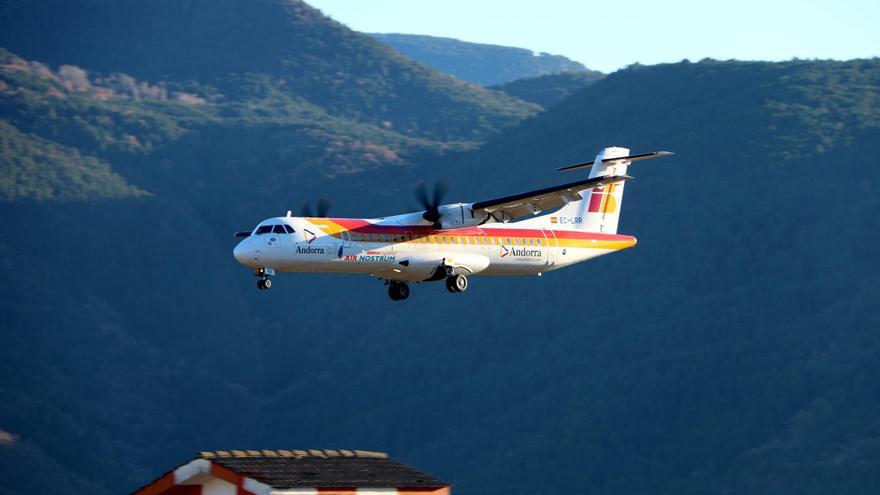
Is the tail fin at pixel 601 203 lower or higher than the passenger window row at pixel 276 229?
higher

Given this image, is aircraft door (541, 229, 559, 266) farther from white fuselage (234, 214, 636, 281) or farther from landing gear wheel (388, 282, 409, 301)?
landing gear wheel (388, 282, 409, 301)

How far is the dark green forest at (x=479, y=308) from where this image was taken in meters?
100

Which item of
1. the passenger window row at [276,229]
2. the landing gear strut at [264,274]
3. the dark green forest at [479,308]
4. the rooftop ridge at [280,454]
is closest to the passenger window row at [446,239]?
the passenger window row at [276,229]

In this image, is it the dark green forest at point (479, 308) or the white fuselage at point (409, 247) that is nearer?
the white fuselage at point (409, 247)

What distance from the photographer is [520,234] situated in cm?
4475

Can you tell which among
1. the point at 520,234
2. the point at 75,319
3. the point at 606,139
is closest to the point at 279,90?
the point at 606,139

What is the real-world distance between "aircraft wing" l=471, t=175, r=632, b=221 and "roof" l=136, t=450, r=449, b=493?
16.6 m

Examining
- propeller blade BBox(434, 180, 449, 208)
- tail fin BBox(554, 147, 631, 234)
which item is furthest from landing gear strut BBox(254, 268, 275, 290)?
tail fin BBox(554, 147, 631, 234)

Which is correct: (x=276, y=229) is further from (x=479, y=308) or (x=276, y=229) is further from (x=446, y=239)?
(x=479, y=308)

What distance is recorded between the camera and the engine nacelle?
4269cm

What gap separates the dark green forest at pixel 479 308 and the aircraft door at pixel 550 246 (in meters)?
51.3

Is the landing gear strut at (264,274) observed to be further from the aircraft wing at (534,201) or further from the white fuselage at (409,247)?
the aircraft wing at (534,201)

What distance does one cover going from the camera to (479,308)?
398 feet

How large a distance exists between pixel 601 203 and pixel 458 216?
7.32m
